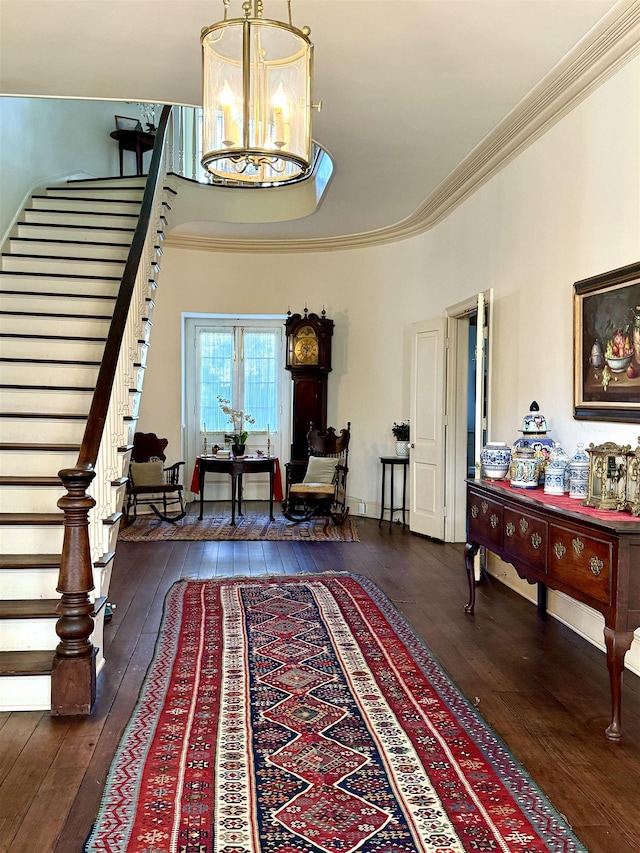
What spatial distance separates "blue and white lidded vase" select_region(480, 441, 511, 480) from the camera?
16.0 ft

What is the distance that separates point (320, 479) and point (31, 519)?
4784mm

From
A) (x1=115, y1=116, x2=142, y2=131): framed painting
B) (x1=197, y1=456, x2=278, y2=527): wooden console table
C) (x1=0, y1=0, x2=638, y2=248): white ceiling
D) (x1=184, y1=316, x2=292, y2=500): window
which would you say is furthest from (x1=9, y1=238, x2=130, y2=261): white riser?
(x1=184, y1=316, x2=292, y2=500): window

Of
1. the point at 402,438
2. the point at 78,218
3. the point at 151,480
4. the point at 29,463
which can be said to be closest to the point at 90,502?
the point at 29,463

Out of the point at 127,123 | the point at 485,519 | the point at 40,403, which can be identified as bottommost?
the point at 485,519

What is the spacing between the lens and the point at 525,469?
4.37 meters

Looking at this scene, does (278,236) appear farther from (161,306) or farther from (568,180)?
(568,180)

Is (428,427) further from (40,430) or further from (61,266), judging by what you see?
(40,430)

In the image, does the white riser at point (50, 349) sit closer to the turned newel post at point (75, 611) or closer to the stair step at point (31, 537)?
the stair step at point (31, 537)

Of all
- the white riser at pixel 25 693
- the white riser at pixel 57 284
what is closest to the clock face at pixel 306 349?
the white riser at pixel 57 284

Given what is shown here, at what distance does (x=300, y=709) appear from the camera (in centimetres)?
333

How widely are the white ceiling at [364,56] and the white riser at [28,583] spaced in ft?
10.1

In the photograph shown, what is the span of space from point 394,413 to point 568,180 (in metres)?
4.58

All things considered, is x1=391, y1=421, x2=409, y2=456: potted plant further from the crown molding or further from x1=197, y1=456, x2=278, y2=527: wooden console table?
the crown molding

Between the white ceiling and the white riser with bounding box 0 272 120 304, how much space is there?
5.33ft
